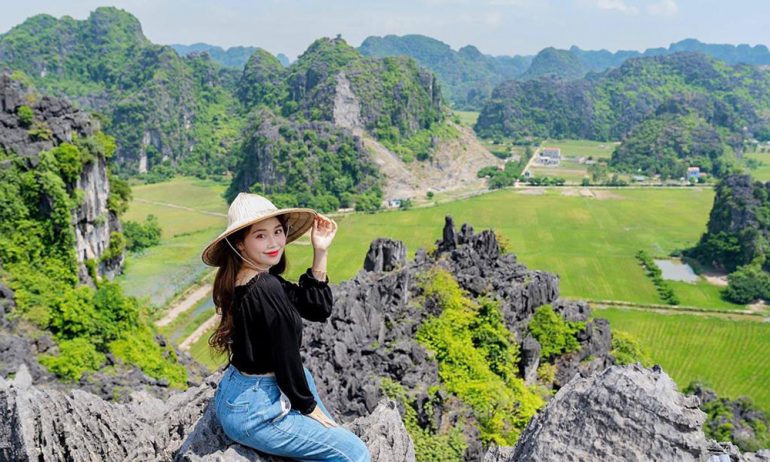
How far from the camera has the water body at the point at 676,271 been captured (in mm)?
51838

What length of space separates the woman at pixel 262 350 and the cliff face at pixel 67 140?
33.3 m

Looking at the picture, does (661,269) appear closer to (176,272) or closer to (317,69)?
(176,272)

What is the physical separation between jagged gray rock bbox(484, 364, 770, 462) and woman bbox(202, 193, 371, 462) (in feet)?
5.65

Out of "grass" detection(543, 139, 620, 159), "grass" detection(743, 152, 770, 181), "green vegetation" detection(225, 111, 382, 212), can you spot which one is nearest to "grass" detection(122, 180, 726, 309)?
"green vegetation" detection(225, 111, 382, 212)

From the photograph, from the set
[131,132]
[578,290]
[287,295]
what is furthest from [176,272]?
[131,132]

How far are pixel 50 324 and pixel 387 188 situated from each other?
6644 centimetres

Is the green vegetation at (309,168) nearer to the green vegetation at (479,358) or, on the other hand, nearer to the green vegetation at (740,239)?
the green vegetation at (740,239)

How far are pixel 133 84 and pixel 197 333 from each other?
111 metres

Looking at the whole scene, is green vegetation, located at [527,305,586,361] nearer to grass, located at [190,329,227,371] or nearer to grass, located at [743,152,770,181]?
grass, located at [190,329,227,371]

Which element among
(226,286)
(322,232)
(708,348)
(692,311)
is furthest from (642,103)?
(226,286)

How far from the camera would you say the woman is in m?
4.66

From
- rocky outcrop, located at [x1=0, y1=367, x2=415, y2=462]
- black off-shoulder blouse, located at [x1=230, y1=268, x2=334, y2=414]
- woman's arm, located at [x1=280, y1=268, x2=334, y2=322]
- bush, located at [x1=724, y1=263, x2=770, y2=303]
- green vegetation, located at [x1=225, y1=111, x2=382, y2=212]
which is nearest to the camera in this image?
black off-shoulder blouse, located at [x1=230, y1=268, x2=334, y2=414]

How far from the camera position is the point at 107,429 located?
7.20m

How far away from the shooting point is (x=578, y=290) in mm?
48375
